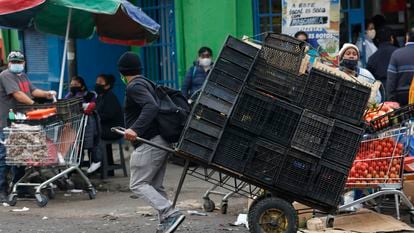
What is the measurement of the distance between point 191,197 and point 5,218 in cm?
231

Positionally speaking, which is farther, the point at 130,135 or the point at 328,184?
the point at 130,135

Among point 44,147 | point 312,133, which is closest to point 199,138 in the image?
point 312,133

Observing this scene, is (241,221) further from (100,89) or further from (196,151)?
(100,89)

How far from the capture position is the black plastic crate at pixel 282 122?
7082 millimetres

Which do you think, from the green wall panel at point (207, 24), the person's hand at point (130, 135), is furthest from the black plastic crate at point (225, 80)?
the green wall panel at point (207, 24)

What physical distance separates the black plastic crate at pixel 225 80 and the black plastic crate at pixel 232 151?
0.36 meters

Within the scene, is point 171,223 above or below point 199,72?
below

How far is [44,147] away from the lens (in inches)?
375

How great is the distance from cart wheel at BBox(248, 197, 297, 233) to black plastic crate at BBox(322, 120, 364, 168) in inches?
23.1

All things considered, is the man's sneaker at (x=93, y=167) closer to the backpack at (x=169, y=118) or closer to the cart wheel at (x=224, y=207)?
the cart wheel at (x=224, y=207)

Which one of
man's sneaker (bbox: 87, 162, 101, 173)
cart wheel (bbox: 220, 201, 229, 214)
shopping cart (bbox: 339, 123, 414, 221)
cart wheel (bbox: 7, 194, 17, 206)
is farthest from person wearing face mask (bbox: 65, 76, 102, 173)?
shopping cart (bbox: 339, 123, 414, 221)

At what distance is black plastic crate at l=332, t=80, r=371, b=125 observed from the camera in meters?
7.11

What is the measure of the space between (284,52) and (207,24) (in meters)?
5.84

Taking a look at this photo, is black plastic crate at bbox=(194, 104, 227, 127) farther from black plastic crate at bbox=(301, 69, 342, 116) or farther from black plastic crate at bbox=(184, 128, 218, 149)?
black plastic crate at bbox=(301, 69, 342, 116)
